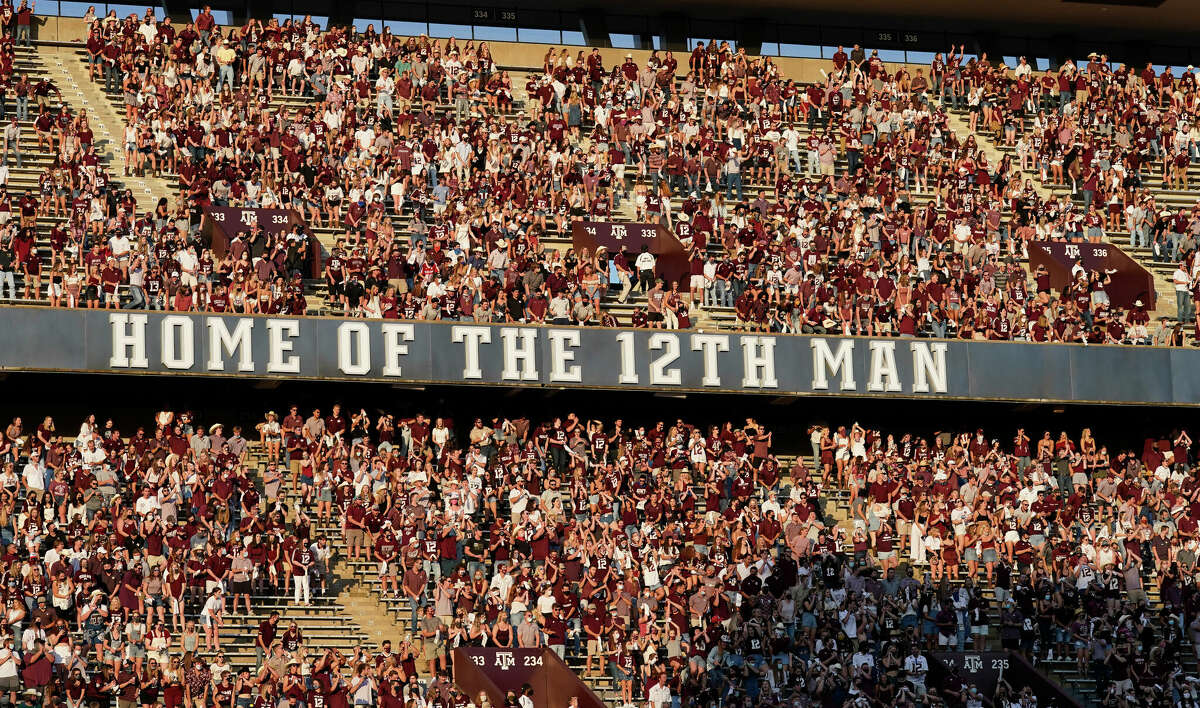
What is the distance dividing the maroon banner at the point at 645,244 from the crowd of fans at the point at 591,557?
302 centimetres

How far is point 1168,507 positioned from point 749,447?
6.28 metres

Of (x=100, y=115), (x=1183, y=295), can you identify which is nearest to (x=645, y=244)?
(x=1183, y=295)

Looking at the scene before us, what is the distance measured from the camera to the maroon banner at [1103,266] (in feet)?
130

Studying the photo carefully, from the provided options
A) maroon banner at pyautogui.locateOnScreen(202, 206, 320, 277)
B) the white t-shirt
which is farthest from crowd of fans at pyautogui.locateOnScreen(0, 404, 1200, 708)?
maroon banner at pyautogui.locateOnScreen(202, 206, 320, 277)

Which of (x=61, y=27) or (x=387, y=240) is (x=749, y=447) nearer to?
(x=387, y=240)

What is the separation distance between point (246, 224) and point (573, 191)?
601 cm

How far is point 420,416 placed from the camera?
34.0 m

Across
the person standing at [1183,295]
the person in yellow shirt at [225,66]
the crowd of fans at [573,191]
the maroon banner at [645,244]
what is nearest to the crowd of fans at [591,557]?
the crowd of fans at [573,191]

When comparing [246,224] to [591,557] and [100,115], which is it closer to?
[100,115]

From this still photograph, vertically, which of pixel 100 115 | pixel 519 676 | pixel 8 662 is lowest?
pixel 519 676

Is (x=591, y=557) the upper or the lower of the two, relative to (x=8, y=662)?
upper

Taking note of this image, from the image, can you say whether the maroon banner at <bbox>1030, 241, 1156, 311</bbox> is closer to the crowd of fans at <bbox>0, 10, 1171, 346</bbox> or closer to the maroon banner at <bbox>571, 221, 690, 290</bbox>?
the crowd of fans at <bbox>0, 10, 1171, 346</bbox>

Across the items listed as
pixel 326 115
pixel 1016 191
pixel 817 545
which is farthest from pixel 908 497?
pixel 326 115

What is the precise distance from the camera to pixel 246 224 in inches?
1393
